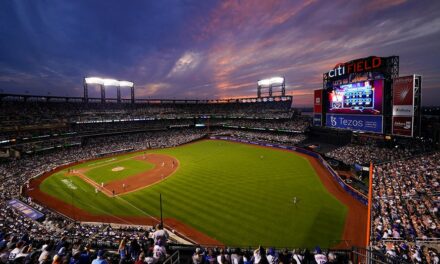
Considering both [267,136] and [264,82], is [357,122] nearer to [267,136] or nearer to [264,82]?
[267,136]

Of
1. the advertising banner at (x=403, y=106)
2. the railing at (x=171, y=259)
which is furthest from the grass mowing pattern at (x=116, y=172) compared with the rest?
the advertising banner at (x=403, y=106)

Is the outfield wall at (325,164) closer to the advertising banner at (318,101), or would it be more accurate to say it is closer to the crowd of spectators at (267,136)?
the crowd of spectators at (267,136)

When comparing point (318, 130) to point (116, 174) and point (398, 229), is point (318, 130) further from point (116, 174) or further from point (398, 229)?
point (116, 174)

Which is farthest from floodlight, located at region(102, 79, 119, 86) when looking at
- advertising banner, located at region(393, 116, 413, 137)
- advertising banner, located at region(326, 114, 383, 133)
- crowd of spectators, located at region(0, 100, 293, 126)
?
advertising banner, located at region(393, 116, 413, 137)

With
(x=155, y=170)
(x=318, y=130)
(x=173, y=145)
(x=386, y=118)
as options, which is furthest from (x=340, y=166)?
(x=173, y=145)

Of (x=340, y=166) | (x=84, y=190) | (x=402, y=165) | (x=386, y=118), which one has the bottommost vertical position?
(x=84, y=190)

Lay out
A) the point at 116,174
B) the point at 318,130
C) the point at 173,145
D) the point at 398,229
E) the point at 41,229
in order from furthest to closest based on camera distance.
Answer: the point at 173,145 → the point at 318,130 → the point at 116,174 → the point at 41,229 → the point at 398,229
